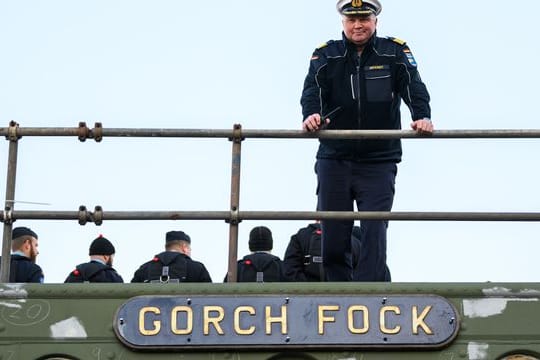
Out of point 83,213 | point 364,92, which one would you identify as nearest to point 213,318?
point 83,213

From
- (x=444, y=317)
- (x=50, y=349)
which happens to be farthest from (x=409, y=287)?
(x=50, y=349)

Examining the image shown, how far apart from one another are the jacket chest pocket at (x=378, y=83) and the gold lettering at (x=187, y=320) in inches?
71.5

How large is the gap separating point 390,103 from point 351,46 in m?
0.42

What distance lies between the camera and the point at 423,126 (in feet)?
26.7

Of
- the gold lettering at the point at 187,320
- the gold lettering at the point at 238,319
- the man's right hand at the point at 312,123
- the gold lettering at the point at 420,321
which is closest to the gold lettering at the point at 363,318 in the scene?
the gold lettering at the point at 420,321

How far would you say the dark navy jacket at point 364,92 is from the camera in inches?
334

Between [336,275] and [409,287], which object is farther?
Result: [336,275]

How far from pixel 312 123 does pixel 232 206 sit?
677mm

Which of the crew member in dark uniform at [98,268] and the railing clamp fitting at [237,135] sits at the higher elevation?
the railing clamp fitting at [237,135]

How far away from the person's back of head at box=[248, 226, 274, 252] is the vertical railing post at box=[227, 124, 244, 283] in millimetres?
2743

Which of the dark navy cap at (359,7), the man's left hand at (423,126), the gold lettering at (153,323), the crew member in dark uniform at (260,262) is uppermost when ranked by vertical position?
the dark navy cap at (359,7)

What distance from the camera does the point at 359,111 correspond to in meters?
8.49

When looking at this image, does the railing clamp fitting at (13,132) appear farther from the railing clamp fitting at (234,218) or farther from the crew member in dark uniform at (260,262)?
the crew member in dark uniform at (260,262)

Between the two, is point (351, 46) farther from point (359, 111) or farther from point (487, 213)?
point (487, 213)
